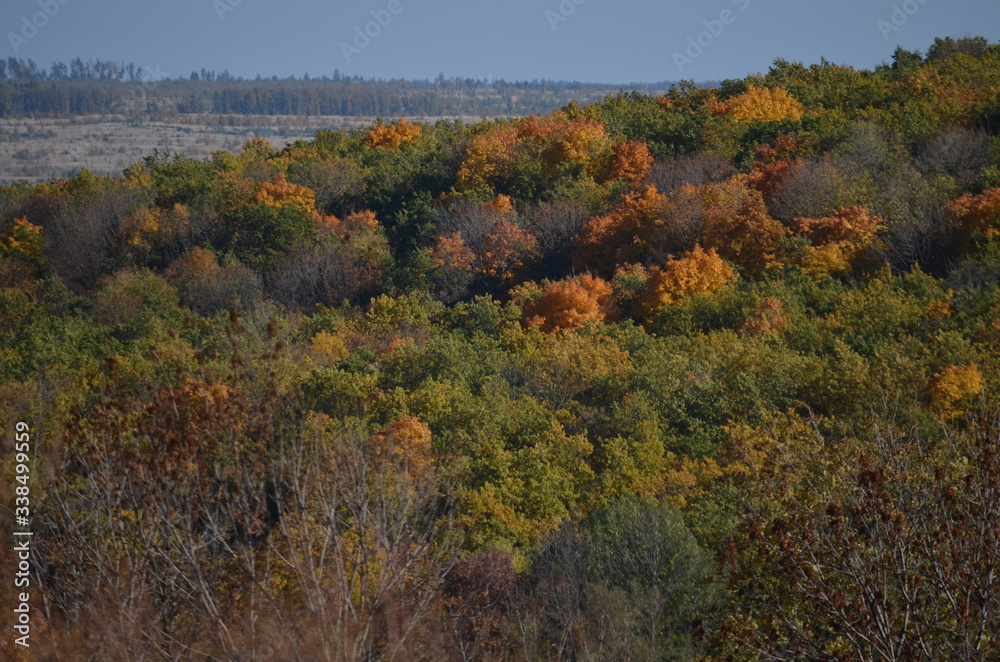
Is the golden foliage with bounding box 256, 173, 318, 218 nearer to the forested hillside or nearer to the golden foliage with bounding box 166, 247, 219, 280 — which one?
the forested hillside

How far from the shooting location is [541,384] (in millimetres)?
30812

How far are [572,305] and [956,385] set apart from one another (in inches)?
632

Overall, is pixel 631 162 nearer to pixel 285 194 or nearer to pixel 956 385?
pixel 285 194

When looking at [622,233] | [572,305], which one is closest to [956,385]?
[572,305]

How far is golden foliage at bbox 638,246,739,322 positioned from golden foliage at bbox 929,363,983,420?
13.2 metres

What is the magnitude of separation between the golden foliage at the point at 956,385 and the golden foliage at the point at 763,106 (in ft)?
109

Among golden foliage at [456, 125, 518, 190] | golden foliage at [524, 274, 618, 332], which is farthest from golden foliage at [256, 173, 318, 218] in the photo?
golden foliage at [524, 274, 618, 332]

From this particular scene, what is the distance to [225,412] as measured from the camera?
11328 mm

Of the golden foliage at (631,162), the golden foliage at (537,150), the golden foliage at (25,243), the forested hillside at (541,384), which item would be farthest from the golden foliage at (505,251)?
the golden foliage at (25,243)

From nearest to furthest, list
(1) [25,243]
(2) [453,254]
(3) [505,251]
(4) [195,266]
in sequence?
1. (2) [453,254]
2. (3) [505,251]
3. (4) [195,266]
4. (1) [25,243]

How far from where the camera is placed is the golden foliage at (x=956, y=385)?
2316 cm

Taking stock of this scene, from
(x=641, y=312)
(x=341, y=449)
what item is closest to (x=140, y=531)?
(x=341, y=449)

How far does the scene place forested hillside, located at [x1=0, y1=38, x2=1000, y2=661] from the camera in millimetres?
9742

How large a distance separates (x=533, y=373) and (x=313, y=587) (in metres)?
21.6
